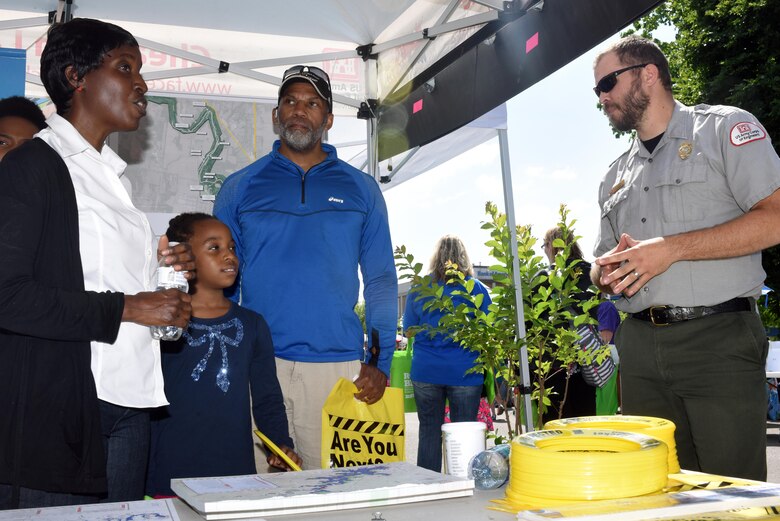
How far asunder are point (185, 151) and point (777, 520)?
4261mm

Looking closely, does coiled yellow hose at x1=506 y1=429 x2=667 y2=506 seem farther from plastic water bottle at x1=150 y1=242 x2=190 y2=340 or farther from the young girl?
the young girl

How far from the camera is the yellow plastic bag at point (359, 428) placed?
2.31 meters

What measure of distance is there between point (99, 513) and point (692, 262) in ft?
6.03

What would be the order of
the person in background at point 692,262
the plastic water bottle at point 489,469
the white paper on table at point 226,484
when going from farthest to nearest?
1. the person in background at point 692,262
2. the plastic water bottle at point 489,469
3. the white paper on table at point 226,484

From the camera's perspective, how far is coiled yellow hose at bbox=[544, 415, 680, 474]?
51.4 inches

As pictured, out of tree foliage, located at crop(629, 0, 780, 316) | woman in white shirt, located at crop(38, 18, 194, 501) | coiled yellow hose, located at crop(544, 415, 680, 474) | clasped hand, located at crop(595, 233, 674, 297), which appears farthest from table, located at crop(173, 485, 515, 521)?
tree foliage, located at crop(629, 0, 780, 316)

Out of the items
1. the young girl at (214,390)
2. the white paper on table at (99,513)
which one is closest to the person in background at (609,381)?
the young girl at (214,390)

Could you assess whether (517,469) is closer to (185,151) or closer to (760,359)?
(760,359)

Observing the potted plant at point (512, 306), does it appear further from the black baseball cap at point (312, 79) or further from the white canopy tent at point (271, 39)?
the white canopy tent at point (271, 39)

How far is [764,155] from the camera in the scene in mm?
2133

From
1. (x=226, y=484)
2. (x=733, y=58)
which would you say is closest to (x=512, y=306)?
(x=226, y=484)

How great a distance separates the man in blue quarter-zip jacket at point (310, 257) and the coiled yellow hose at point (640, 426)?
1.18 m

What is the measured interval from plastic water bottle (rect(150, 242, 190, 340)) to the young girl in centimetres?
56

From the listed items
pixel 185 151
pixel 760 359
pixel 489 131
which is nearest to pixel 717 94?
pixel 489 131
